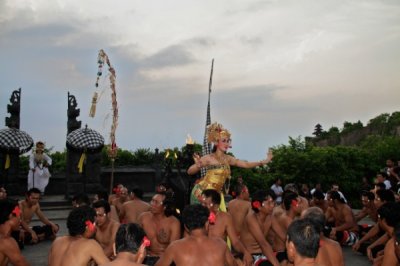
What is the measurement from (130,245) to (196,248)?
39.7 inches

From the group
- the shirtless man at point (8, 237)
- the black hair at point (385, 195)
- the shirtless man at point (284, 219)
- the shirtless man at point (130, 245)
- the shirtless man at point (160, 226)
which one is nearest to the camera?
the shirtless man at point (130, 245)

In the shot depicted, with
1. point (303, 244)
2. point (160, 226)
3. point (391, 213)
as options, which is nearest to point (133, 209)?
point (160, 226)

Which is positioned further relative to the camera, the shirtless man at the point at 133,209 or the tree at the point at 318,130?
the tree at the point at 318,130

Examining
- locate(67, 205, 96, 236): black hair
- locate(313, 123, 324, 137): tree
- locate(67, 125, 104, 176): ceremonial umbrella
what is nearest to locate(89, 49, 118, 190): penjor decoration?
locate(67, 125, 104, 176): ceremonial umbrella

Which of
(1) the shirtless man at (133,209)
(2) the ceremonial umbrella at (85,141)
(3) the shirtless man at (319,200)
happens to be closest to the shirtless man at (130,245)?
(1) the shirtless man at (133,209)

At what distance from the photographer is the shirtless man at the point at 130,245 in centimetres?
367

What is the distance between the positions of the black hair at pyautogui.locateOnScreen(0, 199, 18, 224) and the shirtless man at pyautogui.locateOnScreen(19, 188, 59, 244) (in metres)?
4.51

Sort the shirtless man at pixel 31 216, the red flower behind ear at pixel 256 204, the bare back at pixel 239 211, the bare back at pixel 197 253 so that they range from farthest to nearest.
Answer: the shirtless man at pixel 31 216 < the bare back at pixel 239 211 < the red flower behind ear at pixel 256 204 < the bare back at pixel 197 253

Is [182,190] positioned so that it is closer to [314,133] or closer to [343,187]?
[343,187]

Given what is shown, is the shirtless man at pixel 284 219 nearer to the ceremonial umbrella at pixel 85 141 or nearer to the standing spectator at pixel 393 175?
the standing spectator at pixel 393 175

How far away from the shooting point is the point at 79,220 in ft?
15.4

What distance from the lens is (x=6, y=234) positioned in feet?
18.2

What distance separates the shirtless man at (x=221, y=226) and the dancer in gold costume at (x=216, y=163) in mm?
920

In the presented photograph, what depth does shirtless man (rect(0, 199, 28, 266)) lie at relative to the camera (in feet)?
17.0
